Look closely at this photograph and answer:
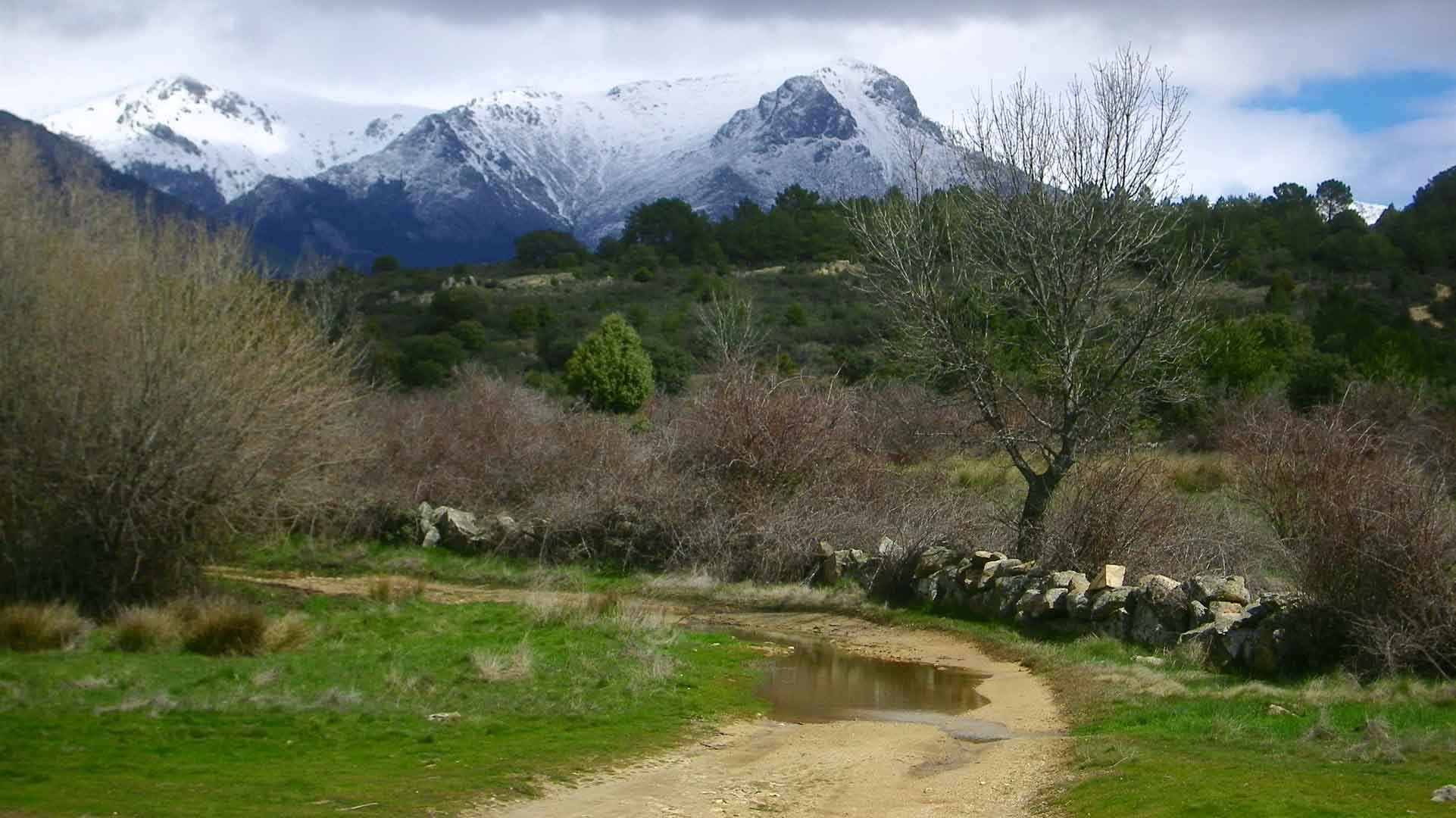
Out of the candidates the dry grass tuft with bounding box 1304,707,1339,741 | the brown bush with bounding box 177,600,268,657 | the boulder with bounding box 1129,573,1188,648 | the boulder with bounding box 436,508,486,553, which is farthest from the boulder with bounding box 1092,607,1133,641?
the boulder with bounding box 436,508,486,553

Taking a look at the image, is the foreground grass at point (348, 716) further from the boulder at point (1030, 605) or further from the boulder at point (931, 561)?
the boulder at point (931, 561)

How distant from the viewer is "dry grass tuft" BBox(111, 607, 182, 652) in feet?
57.0

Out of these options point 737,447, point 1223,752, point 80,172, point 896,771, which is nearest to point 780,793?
point 896,771

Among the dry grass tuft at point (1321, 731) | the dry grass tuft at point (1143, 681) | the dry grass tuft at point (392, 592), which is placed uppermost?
the dry grass tuft at point (1321, 731)

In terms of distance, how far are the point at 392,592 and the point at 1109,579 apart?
41.2ft

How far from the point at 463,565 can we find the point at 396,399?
13.2m

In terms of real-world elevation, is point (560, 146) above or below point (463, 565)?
above

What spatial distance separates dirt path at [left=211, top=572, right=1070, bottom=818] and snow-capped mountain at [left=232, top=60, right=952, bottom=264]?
344ft

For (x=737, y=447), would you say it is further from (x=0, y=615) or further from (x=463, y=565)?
(x=0, y=615)

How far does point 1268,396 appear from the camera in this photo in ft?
127

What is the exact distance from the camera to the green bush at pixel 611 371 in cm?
4908

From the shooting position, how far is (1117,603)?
65.5ft

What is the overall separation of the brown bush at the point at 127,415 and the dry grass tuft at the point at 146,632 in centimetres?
241

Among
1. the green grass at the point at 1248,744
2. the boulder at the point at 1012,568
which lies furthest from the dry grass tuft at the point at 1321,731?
the boulder at the point at 1012,568
